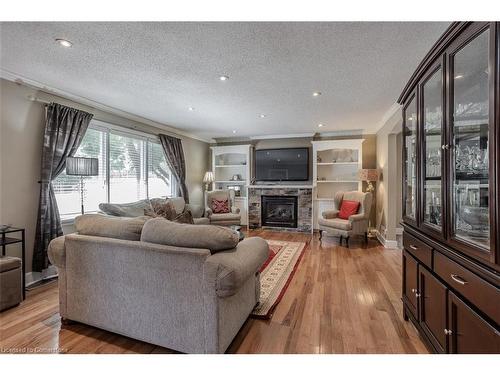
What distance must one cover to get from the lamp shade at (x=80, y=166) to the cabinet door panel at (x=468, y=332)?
3.73m

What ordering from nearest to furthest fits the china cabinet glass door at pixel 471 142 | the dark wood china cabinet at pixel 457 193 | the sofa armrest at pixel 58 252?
the dark wood china cabinet at pixel 457 193 → the china cabinet glass door at pixel 471 142 → the sofa armrest at pixel 58 252

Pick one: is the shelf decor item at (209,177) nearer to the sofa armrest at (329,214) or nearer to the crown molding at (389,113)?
the sofa armrest at (329,214)

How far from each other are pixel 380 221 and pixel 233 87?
4.17m

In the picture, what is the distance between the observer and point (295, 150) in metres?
6.24

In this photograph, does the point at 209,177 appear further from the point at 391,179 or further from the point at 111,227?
the point at 111,227

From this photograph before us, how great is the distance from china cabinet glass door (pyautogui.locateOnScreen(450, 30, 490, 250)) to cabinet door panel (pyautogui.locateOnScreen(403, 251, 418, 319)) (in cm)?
67

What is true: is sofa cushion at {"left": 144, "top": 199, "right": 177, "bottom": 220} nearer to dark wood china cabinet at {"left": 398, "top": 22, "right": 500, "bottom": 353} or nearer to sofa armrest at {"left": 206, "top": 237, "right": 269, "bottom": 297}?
sofa armrest at {"left": 206, "top": 237, "right": 269, "bottom": 297}

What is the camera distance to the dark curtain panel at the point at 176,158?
5305 mm

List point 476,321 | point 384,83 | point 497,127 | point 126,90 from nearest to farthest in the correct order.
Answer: point 497,127
point 476,321
point 384,83
point 126,90

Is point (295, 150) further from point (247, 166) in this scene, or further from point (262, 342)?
point (262, 342)

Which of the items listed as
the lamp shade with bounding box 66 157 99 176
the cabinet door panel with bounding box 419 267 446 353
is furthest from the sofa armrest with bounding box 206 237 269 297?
the lamp shade with bounding box 66 157 99 176

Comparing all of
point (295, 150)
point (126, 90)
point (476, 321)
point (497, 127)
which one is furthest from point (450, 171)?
point (295, 150)

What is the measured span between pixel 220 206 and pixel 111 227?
155 inches

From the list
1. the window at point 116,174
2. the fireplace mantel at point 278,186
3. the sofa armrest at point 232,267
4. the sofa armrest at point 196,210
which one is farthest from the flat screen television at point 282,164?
the sofa armrest at point 232,267
